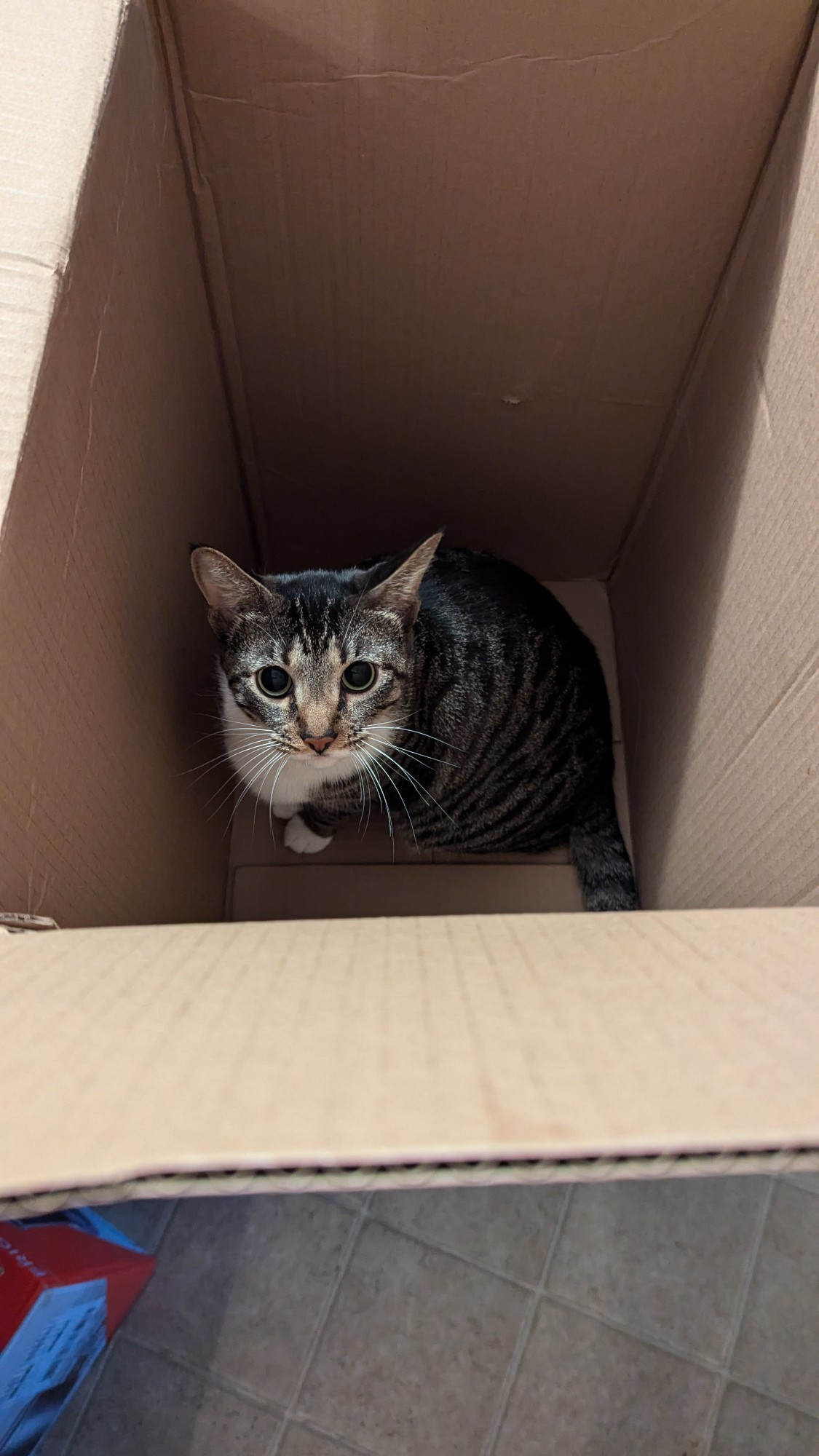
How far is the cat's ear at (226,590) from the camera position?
2.67ft

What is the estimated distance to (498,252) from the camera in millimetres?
908

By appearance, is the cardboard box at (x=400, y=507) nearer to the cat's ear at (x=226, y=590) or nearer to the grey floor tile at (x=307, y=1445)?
Result: the cat's ear at (x=226, y=590)

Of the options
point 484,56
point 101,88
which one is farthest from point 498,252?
point 101,88

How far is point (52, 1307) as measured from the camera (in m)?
0.85

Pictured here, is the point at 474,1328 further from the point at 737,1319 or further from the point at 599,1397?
the point at 737,1319

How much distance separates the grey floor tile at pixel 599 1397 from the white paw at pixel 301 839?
0.66m

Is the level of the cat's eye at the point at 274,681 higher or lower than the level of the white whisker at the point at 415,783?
higher

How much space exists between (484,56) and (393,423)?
43 centimetres

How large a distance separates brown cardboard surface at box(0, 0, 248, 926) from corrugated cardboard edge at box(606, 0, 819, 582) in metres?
0.56

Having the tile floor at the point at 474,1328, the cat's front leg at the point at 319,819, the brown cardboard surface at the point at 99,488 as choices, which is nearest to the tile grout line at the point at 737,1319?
the tile floor at the point at 474,1328

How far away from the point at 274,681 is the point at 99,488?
284 mm

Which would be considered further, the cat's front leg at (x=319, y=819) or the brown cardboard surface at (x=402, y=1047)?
the cat's front leg at (x=319, y=819)

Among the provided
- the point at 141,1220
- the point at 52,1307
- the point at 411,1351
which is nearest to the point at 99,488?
the point at 52,1307

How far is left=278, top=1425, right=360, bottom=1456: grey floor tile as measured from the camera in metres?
0.99
